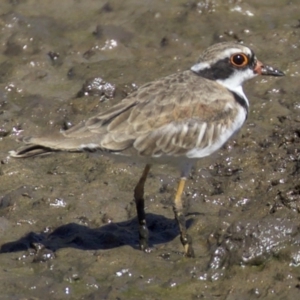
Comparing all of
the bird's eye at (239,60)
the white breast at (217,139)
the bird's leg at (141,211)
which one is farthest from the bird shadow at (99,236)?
the bird's eye at (239,60)

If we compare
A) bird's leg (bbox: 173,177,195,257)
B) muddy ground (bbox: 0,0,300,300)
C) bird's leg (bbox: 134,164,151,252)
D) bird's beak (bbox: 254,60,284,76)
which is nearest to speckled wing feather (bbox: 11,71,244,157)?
bird's leg (bbox: 173,177,195,257)

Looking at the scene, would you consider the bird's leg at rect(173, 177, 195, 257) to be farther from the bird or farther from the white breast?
the white breast

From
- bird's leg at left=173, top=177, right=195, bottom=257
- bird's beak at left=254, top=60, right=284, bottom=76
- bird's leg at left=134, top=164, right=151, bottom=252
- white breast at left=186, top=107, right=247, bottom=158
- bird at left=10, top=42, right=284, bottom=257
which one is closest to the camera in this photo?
bird at left=10, top=42, right=284, bottom=257

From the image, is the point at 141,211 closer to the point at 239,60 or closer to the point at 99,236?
the point at 99,236

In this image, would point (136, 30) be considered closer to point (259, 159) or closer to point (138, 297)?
point (259, 159)

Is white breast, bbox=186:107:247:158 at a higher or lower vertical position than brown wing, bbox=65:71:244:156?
lower

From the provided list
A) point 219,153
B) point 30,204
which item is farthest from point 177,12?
point 30,204

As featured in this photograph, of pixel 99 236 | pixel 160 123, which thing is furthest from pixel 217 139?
pixel 99 236
